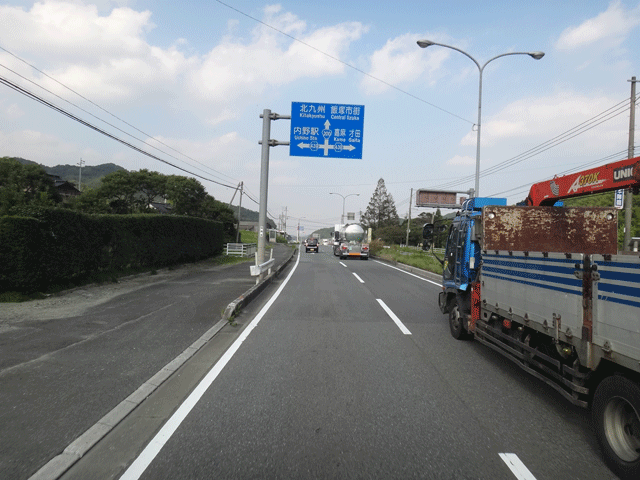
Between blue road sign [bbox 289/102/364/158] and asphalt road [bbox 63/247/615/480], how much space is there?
9.98 m

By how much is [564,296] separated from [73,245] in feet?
39.9

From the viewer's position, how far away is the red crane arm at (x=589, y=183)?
4012 millimetres

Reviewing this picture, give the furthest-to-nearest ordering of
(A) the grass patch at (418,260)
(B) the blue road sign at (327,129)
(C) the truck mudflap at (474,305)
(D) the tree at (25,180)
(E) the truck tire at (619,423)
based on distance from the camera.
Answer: (D) the tree at (25,180) → (A) the grass patch at (418,260) → (B) the blue road sign at (327,129) → (C) the truck mudflap at (474,305) → (E) the truck tire at (619,423)

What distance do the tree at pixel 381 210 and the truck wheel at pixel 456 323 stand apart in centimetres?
8812

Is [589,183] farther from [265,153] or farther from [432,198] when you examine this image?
[432,198]

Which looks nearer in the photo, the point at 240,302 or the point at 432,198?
the point at 240,302

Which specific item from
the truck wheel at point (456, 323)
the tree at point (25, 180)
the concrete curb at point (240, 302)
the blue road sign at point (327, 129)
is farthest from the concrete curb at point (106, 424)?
the tree at point (25, 180)

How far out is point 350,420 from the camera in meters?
3.94

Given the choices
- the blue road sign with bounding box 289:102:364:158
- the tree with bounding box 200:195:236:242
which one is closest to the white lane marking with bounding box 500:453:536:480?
the blue road sign with bounding box 289:102:364:158

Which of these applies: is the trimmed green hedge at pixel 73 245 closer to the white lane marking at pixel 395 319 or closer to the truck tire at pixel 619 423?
the white lane marking at pixel 395 319

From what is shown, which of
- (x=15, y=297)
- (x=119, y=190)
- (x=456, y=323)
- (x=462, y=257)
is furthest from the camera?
(x=119, y=190)

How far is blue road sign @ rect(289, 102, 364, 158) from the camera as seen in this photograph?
51.2 feet

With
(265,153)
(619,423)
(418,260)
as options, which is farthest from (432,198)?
(619,423)

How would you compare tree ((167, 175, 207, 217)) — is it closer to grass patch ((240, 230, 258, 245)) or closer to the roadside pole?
grass patch ((240, 230, 258, 245))
